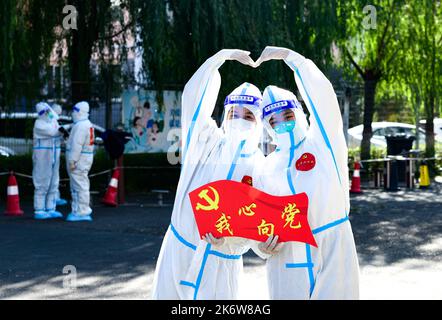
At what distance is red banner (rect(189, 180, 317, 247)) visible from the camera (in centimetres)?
521

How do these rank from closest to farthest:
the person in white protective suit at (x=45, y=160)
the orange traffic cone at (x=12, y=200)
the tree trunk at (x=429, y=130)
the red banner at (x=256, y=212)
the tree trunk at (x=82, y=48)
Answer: the red banner at (x=256, y=212)
the person in white protective suit at (x=45, y=160)
the orange traffic cone at (x=12, y=200)
the tree trunk at (x=82, y=48)
the tree trunk at (x=429, y=130)

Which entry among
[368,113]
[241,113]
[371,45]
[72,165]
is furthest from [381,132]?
[241,113]

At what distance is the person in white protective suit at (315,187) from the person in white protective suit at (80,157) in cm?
881

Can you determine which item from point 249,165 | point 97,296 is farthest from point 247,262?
point 249,165

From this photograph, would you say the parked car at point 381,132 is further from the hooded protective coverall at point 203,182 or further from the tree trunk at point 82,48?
the hooded protective coverall at point 203,182

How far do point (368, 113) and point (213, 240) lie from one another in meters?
17.8

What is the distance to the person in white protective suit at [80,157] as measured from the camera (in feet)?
45.8

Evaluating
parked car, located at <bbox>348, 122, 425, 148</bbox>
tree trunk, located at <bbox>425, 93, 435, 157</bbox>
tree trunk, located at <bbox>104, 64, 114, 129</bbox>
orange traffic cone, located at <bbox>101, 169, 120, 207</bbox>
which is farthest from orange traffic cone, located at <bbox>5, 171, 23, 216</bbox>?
tree trunk, located at <bbox>425, 93, 435, 157</bbox>

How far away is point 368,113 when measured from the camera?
22.7 meters

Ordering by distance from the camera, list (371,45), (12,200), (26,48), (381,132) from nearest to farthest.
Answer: (12,200)
(26,48)
(371,45)
(381,132)

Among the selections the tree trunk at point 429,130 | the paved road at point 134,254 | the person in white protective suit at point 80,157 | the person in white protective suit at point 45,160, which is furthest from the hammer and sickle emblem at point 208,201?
the tree trunk at point 429,130

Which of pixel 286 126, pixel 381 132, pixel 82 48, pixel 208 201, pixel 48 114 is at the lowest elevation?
pixel 208 201

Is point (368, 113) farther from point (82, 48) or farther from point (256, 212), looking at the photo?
point (256, 212)
